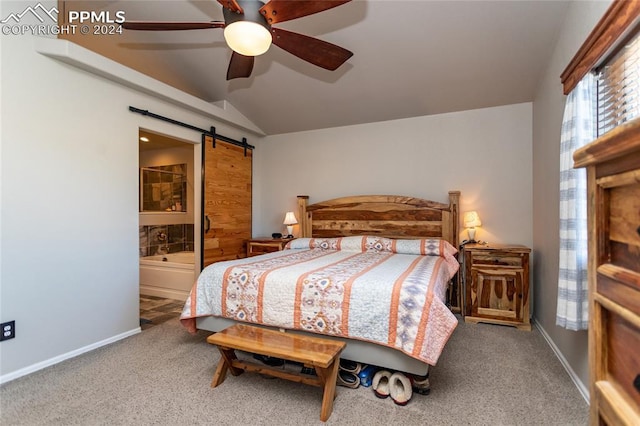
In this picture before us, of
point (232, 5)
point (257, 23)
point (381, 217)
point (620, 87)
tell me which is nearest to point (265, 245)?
point (381, 217)

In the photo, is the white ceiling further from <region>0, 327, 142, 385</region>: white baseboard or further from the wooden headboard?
<region>0, 327, 142, 385</region>: white baseboard

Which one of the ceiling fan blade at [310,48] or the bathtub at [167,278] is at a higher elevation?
the ceiling fan blade at [310,48]

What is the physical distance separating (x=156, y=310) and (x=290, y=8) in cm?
346

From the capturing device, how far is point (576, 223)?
1.83 metres

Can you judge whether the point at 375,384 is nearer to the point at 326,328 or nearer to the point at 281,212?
the point at 326,328

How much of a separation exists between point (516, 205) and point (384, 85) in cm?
199

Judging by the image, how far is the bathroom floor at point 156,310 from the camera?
10.9 feet

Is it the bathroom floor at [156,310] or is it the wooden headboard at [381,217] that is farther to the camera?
the wooden headboard at [381,217]

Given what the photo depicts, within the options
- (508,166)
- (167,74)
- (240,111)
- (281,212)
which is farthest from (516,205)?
(167,74)

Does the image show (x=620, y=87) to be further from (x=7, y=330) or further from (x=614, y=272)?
(x=7, y=330)

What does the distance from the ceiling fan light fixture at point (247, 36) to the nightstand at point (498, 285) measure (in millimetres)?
2702

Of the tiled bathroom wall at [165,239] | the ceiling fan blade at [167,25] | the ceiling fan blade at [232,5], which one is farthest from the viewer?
the tiled bathroom wall at [165,239]

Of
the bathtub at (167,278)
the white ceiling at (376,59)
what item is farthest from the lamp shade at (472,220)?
the bathtub at (167,278)

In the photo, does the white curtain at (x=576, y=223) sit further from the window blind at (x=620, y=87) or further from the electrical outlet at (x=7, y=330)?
the electrical outlet at (x=7, y=330)
